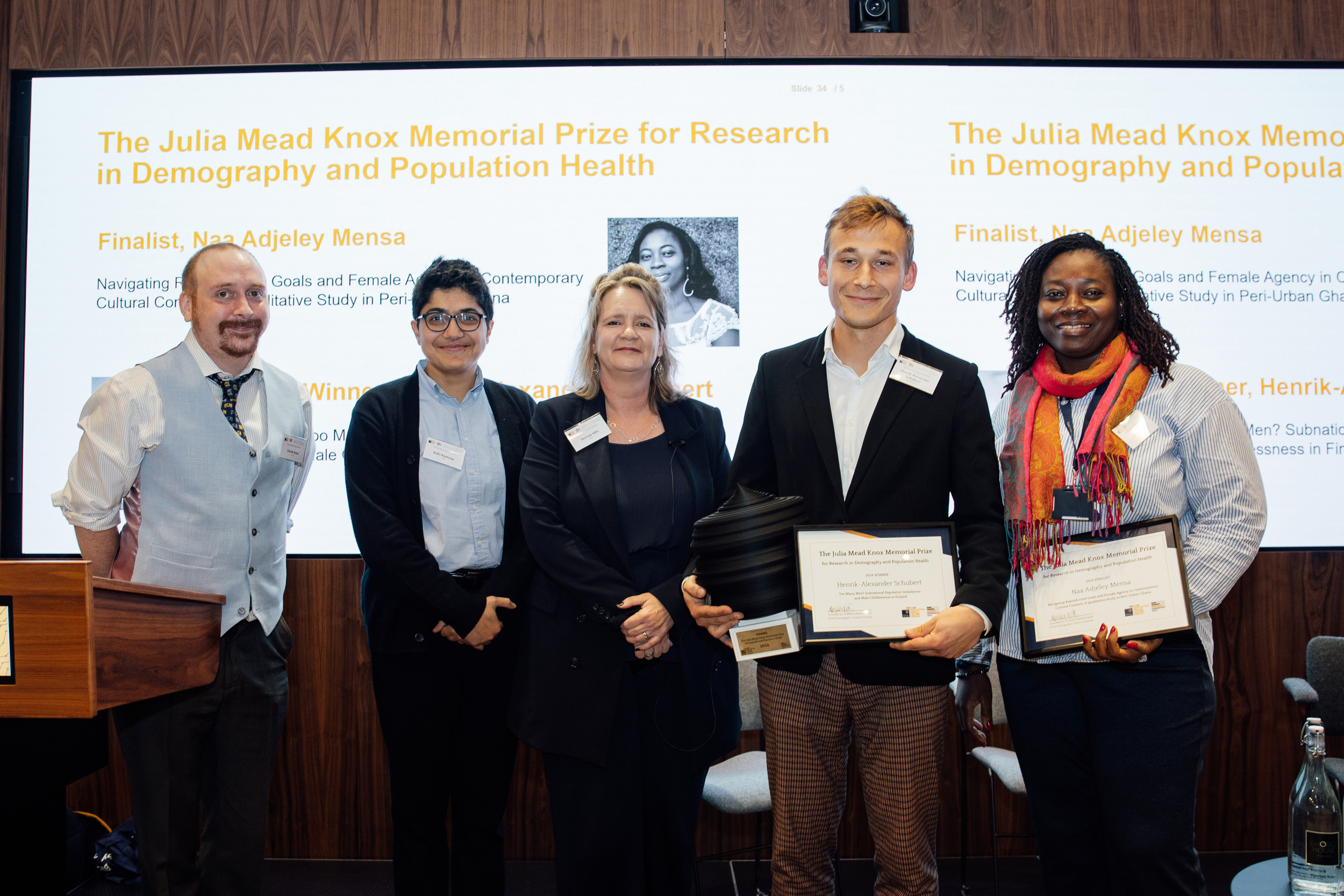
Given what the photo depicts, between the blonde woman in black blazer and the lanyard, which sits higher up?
the lanyard

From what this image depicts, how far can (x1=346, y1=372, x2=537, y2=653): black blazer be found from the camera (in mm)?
2369

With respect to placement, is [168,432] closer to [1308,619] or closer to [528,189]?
[528,189]

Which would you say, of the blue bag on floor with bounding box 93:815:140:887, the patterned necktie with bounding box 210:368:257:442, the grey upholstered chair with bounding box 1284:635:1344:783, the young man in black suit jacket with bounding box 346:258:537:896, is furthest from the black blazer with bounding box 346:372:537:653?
the grey upholstered chair with bounding box 1284:635:1344:783

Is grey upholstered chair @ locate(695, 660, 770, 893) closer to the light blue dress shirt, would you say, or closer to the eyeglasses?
the light blue dress shirt

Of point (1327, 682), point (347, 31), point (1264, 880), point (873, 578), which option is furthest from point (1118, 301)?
point (347, 31)

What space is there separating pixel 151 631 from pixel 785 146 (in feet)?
9.70

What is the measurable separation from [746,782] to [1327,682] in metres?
2.31

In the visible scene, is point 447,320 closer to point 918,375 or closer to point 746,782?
point 918,375

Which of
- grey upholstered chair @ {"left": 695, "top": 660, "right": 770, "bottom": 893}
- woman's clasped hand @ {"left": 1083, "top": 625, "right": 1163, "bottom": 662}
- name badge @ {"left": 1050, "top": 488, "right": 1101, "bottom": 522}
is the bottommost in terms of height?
grey upholstered chair @ {"left": 695, "top": 660, "right": 770, "bottom": 893}

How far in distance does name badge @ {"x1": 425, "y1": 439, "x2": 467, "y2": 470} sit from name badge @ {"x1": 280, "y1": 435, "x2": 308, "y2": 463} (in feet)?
1.21

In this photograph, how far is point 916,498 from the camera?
1885 mm

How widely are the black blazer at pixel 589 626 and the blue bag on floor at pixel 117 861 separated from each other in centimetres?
227

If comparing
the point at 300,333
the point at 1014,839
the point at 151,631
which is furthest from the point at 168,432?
the point at 1014,839

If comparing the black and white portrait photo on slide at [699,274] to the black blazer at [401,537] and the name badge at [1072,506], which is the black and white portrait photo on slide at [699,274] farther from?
the name badge at [1072,506]
